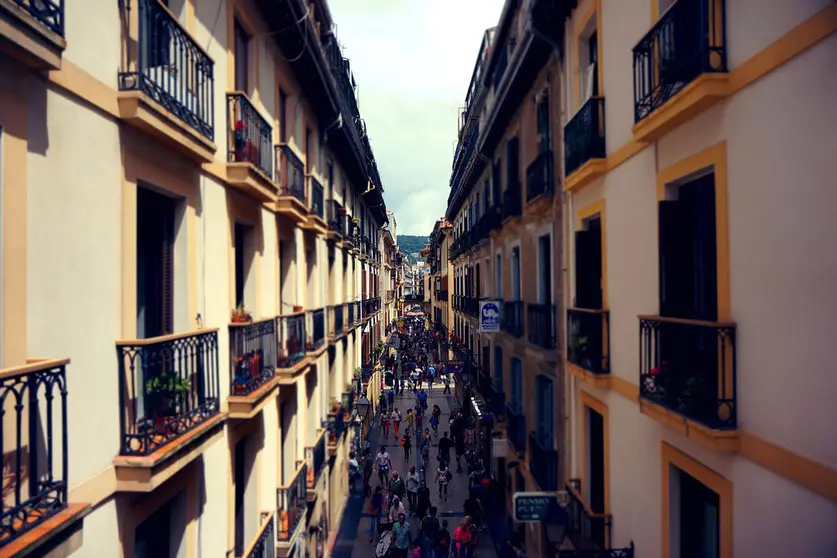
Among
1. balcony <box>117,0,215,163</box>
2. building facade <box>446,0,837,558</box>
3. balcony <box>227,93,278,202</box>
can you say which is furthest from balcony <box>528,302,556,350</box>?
balcony <box>117,0,215,163</box>

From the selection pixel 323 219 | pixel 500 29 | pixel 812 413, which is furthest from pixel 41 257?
pixel 500 29

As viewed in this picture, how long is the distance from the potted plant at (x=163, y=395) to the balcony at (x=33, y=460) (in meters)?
1.08

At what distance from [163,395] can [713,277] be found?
18.9 feet

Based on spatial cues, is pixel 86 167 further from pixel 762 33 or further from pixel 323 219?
pixel 323 219

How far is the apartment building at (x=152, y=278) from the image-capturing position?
366 cm

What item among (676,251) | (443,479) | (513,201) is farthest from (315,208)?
(443,479)

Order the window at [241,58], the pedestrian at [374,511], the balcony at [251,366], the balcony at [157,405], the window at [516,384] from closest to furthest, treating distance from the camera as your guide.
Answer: the balcony at [157,405] → the balcony at [251,366] → the window at [241,58] → the window at [516,384] → the pedestrian at [374,511]

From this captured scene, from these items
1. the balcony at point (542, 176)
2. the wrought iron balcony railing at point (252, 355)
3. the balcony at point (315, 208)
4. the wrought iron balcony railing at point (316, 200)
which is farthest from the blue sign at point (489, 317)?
the wrought iron balcony railing at point (252, 355)

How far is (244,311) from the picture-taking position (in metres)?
8.55

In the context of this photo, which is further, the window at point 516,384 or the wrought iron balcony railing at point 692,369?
the window at point 516,384

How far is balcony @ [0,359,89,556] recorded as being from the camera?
10.9ft

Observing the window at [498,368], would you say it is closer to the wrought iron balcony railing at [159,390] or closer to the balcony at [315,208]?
the balcony at [315,208]

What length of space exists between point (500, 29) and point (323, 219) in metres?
7.06

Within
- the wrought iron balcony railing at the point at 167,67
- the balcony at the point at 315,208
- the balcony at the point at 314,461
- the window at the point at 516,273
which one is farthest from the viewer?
the window at the point at 516,273
